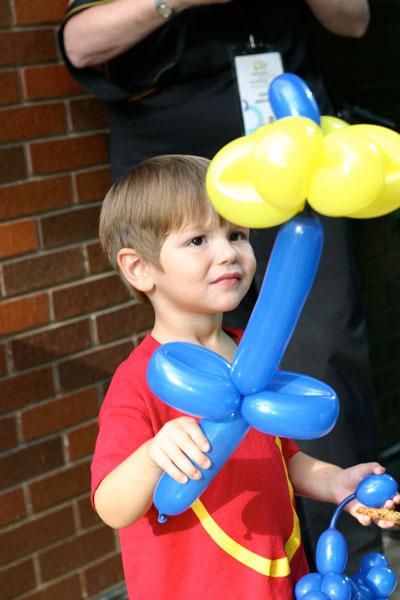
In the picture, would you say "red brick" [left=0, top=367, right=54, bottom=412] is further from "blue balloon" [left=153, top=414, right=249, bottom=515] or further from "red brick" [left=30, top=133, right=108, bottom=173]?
"blue balloon" [left=153, top=414, right=249, bottom=515]

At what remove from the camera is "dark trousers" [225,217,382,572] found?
3.10 meters

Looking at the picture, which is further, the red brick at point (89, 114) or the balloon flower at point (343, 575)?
the red brick at point (89, 114)

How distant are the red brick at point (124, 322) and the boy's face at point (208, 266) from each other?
1.32 m

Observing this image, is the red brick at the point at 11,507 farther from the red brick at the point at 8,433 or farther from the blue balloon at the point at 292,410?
the blue balloon at the point at 292,410

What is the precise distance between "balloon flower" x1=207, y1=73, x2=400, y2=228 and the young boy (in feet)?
1.05

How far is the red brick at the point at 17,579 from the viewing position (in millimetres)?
3107

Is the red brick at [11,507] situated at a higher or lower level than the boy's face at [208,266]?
lower

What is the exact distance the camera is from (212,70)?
2.87 meters

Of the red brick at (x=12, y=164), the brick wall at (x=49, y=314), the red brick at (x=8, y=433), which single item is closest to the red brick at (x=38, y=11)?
the brick wall at (x=49, y=314)

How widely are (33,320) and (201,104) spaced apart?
752 mm

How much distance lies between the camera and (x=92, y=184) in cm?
323

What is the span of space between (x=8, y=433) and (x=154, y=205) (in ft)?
4.25

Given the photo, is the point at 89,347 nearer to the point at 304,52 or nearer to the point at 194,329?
the point at 304,52

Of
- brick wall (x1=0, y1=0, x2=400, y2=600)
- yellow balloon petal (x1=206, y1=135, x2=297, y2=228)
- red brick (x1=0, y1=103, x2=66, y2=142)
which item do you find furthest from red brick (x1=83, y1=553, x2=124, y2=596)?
yellow balloon petal (x1=206, y1=135, x2=297, y2=228)
